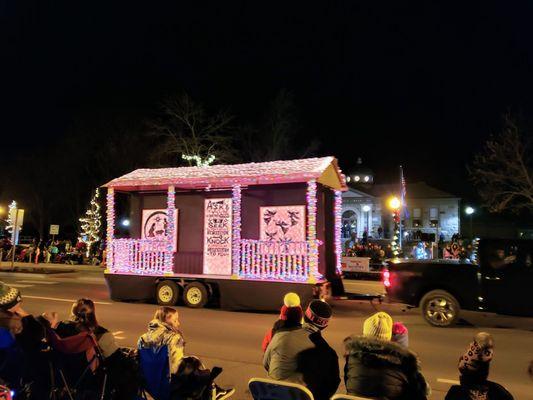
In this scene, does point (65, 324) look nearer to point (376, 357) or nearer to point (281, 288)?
point (376, 357)

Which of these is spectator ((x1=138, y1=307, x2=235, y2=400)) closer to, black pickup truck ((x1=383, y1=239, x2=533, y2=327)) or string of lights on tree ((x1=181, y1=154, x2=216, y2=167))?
black pickup truck ((x1=383, y1=239, x2=533, y2=327))

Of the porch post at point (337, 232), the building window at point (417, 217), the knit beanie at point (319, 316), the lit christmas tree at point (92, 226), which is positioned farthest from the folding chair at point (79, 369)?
the building window at point (417, 217)

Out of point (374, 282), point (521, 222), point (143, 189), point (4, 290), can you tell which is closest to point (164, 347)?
point (4, 290)

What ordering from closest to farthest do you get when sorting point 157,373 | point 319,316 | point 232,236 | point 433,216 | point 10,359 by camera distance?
point 319,316, point 157,373, point 10,359, point 232,236, point 433,216

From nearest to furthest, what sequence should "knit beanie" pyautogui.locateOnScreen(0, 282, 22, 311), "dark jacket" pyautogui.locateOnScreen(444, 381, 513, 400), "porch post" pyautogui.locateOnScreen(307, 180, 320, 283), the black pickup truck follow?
"dark jacket" pyautogui.locateOnScreen(444, 381, 513, 400) < "knit beanie" pyautogui.locateOnScreen(0, 282, 22, 311) < the black pickup truck < "porch post" pyautogui.locateOnScreen(307, 180, 320, 283)

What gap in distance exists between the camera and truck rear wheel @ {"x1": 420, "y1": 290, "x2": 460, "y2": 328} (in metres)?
10.8

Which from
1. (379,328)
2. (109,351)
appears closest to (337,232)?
(109,351)

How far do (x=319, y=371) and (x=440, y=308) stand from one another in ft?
25.1

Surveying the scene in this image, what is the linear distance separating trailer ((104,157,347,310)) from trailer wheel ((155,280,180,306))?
0.03 meters

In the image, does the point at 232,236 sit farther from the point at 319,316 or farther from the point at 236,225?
the point at 319,316

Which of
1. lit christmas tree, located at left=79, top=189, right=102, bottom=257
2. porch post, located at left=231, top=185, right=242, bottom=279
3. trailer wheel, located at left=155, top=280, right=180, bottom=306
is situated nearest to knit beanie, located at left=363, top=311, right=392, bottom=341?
porch post, located at left=231, top=185, right=242, bottom=279

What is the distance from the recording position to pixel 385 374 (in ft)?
11.2

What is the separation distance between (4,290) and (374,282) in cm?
1729

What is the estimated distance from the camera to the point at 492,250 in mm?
10711
